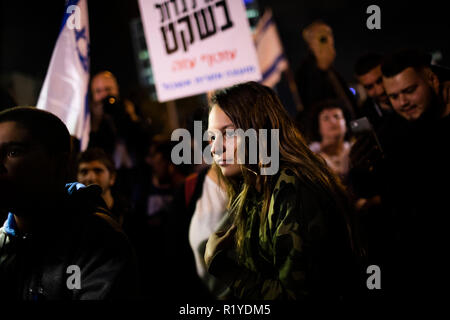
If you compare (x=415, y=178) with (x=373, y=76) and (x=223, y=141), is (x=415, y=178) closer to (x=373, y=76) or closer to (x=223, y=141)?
(x=373, y=76)

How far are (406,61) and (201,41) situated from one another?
1.88 metres

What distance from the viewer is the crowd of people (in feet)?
5.10

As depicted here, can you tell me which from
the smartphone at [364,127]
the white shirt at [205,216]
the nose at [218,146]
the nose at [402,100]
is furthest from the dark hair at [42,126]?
the nose at [402,100]

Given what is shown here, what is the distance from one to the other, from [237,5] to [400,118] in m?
1.86

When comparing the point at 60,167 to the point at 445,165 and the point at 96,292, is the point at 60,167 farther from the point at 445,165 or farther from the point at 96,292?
the point at 445,165

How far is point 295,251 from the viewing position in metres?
1.50

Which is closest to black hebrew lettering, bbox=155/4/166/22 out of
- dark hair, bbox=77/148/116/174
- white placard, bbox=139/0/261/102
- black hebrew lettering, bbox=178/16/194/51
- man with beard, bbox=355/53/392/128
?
white placard, bbox=139/0/261/102

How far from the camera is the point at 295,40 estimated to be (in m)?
18.7

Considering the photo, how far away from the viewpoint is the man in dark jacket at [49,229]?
1.51 metres

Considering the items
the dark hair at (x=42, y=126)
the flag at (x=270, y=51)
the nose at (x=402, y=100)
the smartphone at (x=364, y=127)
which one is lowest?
the dark hair at (x=42, y=126)

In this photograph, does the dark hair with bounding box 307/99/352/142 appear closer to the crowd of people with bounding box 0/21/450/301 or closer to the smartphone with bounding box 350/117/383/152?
the crowd of people with bounding box 0/21/450/301

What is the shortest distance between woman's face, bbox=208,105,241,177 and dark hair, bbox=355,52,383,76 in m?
2.29

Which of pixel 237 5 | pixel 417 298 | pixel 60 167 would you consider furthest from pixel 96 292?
pixel 237 5

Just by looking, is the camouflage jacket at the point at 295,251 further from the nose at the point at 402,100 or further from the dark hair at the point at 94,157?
the dark hair at the point at 94,157
